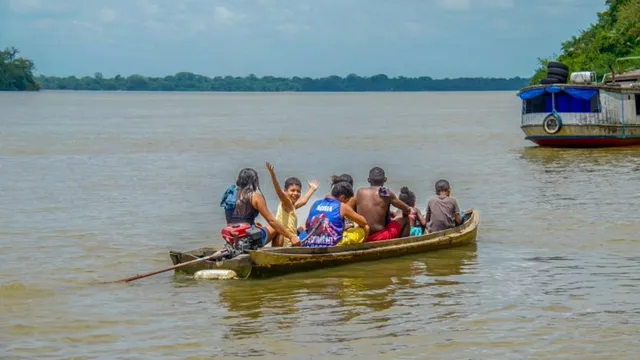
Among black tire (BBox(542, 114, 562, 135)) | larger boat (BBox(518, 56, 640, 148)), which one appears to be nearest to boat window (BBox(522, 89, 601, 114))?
larger boat (BBox(518, 56, 640, 148))

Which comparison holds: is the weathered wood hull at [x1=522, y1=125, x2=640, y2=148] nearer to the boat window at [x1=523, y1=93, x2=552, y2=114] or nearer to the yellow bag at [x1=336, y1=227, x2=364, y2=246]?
the boat window at [x1=523, y1=93, x2=552, y2=114]

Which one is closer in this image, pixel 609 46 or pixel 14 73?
pixel 609 46

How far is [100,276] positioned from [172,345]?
417 cm

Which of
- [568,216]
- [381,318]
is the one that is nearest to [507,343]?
[381,318]

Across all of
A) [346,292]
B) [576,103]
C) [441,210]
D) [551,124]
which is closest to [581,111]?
[576,103]

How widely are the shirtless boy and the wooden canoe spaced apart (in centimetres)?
30

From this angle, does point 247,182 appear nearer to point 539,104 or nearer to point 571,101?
point 571,101

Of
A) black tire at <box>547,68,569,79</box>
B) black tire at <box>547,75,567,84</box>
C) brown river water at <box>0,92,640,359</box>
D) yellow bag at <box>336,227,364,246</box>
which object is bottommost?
brown river water at <box>0,92,640,359</box>

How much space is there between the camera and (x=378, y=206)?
14797mm

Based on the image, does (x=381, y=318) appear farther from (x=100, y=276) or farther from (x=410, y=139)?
(x=410, y=139)

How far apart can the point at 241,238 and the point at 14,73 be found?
160 metres

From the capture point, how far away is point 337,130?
59344 mm

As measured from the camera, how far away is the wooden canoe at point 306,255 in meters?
13.4

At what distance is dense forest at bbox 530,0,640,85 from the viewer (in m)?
53.0
